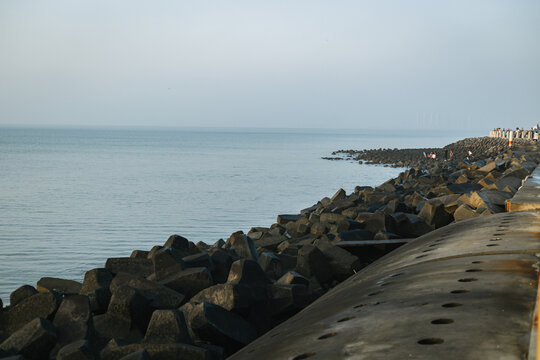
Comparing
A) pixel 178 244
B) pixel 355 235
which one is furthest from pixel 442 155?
pixel 178 244

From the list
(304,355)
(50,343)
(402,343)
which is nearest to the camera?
(402,343)

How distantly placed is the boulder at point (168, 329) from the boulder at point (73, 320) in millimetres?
621

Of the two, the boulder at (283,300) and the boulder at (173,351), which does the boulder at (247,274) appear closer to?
A: the boulder at (283,300)

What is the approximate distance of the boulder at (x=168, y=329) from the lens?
3.66 metres

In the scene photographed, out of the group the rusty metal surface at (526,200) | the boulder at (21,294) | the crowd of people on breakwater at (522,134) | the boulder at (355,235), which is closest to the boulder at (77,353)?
the boulder at (21,294)

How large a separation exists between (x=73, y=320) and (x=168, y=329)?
2.99 ft

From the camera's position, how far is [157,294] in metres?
4.67

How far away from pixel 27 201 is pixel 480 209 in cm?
1686

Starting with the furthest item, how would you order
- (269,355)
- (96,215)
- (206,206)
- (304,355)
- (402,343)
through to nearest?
(206,206)
(96,215)
(269,355)
(304,355)
(402,343)

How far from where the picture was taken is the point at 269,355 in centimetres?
232

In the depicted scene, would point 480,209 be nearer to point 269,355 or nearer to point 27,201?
point 269,355

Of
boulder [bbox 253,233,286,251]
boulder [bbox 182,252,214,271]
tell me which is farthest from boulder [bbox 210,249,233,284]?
boulder [bbox 253,233,286,251]

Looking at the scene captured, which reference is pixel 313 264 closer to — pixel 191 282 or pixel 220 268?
pixel 220 268

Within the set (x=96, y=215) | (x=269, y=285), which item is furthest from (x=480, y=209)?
(x=96, y=215)
